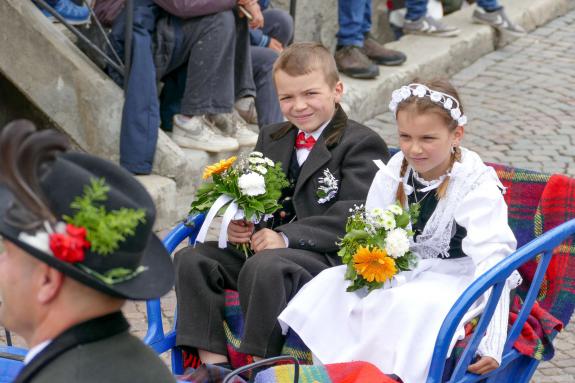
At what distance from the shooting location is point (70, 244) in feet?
6.30

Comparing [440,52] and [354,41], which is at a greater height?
[354,41]

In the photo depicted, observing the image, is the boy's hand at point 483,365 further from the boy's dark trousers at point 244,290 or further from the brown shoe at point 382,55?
the brown shoe at point 382,55

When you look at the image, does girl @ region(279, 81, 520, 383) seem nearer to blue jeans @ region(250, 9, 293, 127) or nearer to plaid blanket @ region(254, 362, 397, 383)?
→ plaid blanket @ region(254, 362, 397, 383)

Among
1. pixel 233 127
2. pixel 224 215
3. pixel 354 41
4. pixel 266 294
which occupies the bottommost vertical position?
pixel 354 41

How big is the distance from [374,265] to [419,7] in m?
5.64

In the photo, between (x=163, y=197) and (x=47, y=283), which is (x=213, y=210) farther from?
(x=163, y=197)

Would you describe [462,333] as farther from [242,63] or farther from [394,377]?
[242,63]

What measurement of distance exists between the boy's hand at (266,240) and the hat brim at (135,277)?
4.40 feet

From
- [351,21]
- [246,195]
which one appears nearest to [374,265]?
[246,195]

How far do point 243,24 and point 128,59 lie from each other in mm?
756

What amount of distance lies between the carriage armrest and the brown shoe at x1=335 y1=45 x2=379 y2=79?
4.47 m

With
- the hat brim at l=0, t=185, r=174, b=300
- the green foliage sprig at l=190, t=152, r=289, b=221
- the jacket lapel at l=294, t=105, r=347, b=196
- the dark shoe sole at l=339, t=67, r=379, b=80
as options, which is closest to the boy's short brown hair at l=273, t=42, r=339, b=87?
the jacket lapel at l=294, t=105, r=347, b=196

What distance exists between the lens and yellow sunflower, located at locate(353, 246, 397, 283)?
10.7 feet

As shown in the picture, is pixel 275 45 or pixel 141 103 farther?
pixel 275 45
